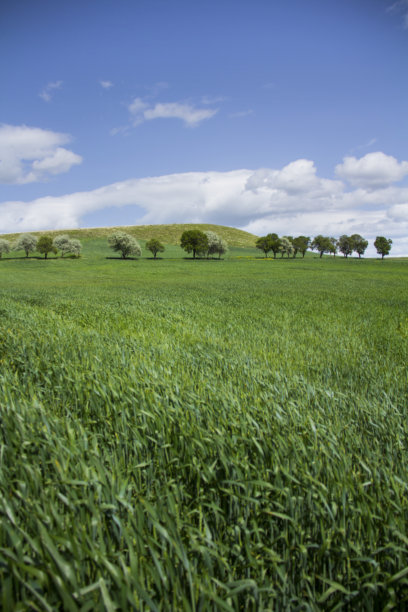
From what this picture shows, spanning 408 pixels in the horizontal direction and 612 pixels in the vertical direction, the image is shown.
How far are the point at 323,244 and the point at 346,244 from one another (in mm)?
18240

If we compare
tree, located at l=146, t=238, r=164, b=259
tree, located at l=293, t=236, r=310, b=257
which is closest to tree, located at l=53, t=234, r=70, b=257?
tree, located at l=146, t=238, r=164, b=259

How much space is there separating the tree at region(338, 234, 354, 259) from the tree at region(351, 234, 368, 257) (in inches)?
58.9

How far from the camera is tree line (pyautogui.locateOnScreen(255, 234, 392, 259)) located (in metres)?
127

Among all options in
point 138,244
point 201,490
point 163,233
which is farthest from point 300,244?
point 201,490

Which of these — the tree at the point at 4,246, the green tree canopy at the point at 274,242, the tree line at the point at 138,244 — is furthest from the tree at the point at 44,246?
the green tree canopy at the point at 274,242

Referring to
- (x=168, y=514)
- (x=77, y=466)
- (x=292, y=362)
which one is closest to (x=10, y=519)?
(x=77, y=466)

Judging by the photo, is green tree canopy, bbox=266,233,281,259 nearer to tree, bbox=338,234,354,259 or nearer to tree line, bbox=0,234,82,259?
tree, bbox=338,234,354,259

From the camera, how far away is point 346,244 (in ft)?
532

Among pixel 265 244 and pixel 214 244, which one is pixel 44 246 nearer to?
pixel 214 244

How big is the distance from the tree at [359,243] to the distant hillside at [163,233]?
50.0m

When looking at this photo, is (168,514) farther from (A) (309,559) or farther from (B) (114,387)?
(B) (114,387)

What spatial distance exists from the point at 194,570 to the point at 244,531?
17.8 inches

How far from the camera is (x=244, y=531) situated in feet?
5.98

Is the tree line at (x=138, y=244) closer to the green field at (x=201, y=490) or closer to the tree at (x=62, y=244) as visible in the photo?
the tree at (x=62, y=244)
